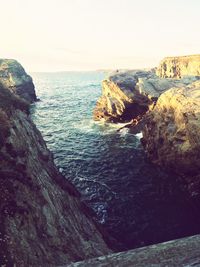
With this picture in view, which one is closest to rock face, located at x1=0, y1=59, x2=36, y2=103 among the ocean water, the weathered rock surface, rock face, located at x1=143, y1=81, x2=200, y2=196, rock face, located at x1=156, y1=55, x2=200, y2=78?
the ocean water

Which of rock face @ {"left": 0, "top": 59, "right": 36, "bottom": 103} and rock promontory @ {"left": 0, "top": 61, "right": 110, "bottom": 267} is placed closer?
rock promontory @ {"left": 0, "top": 61, "right": 110, "bottom": 267}

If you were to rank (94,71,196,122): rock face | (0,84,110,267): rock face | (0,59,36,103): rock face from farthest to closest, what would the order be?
(0,59,36,103): rock face < (94,71,196,122): rock face < (0,84,110,267): rock face

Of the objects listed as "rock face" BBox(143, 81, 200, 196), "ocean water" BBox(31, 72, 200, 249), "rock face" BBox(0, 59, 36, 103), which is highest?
"rock face" BBox(0, 59, 36, 103)

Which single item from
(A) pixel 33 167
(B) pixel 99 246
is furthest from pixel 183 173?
(A) pixel 33 167

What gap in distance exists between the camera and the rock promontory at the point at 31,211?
11.0m

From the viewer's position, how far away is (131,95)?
63656mm

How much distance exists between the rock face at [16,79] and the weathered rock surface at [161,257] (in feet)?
309

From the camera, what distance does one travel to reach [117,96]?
218ft

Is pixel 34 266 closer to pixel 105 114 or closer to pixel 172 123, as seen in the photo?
pixel 172 123

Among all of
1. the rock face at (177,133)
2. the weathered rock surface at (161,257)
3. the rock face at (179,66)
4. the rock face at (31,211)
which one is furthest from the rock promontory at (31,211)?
the rock face at (179,66)

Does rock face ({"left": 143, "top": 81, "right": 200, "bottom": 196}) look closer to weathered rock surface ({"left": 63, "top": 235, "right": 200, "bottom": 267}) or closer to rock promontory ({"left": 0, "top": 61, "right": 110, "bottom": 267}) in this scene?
rock promontory ({"left": 0, "top": 61, "right": 110, "bottom": 267})

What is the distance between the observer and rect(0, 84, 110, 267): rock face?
35.9ft

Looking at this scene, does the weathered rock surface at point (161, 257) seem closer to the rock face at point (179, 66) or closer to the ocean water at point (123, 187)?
the ocean water at point (123, 187)

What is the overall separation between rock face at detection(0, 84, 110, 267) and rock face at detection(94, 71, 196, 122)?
4349 cm
